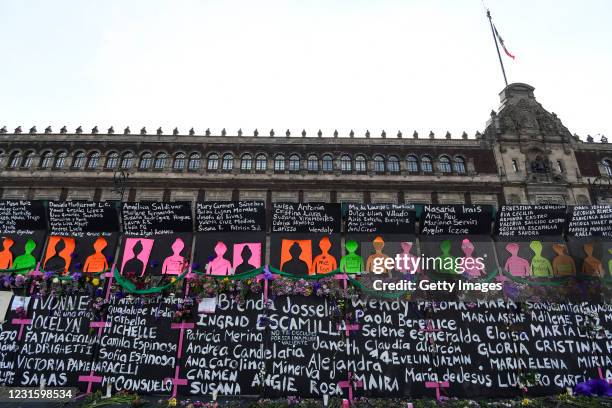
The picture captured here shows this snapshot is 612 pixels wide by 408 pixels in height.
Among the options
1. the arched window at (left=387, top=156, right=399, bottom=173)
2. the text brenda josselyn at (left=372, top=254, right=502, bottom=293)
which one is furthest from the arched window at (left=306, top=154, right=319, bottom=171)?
the text brenda josselyn at (left=372, top=254, right=502, bottom=293)

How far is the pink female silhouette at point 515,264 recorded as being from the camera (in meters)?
Result: 8.49

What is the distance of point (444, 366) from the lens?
292 inches

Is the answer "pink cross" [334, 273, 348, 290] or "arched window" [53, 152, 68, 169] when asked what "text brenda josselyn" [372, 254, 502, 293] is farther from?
"arched window" [53, 152, 68, 169]

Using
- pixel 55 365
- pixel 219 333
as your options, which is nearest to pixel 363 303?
pixel 219 333

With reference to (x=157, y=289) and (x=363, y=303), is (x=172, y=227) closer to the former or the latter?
(x=157, y=289)

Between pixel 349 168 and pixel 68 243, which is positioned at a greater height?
pixel 349 168

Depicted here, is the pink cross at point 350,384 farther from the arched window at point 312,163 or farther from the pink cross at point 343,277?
the arched window at point 312,163

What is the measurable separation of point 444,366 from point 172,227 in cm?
673

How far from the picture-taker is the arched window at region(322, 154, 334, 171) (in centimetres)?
3284

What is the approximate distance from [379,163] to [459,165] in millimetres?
7289

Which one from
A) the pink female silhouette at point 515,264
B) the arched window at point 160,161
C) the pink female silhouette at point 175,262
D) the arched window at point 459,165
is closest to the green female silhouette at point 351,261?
the pink female silhouette at point 515,264

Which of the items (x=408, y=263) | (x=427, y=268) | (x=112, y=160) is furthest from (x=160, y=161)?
(x=427, y=268)

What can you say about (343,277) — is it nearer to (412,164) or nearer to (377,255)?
(377,255)

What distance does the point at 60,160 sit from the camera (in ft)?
108
